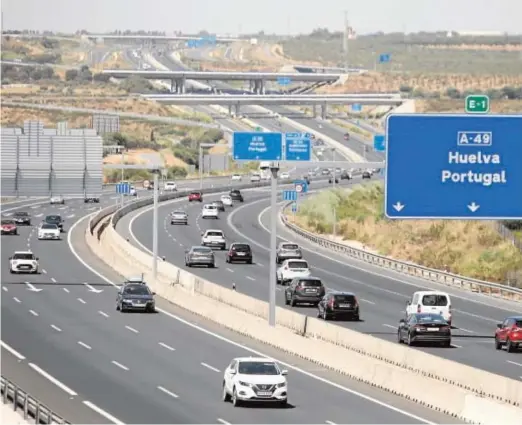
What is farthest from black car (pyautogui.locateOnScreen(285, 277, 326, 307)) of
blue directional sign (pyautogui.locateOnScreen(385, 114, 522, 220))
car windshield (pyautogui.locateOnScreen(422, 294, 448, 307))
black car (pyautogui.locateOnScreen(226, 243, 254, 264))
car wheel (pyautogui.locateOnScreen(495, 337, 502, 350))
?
blue directional sign (pyautogui.locateOnScreen(385, 114, 522, 220))

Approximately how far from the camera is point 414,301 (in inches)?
2520

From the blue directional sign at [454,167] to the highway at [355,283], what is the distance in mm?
13880

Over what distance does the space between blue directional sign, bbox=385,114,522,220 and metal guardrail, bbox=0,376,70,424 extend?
8.17 m

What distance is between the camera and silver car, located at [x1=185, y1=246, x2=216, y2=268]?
300 ft

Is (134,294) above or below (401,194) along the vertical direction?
below

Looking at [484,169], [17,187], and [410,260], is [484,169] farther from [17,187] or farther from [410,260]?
[410,260]

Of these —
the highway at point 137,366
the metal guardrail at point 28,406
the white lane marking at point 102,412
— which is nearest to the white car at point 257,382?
the highway at point 137,366

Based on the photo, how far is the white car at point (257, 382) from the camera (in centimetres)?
4059

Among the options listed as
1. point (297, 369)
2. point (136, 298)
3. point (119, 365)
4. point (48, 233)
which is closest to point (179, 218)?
point (48, 233)

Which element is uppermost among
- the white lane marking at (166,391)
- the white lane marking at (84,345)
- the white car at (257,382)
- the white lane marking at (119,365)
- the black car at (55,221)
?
the white car at (257,382)

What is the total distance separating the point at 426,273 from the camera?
294 feet

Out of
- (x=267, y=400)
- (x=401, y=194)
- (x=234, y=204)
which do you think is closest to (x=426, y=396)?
(x=267, y=400)

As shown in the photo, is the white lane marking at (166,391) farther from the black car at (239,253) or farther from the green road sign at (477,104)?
the black car at (239,253)

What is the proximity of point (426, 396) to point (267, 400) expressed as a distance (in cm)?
381
